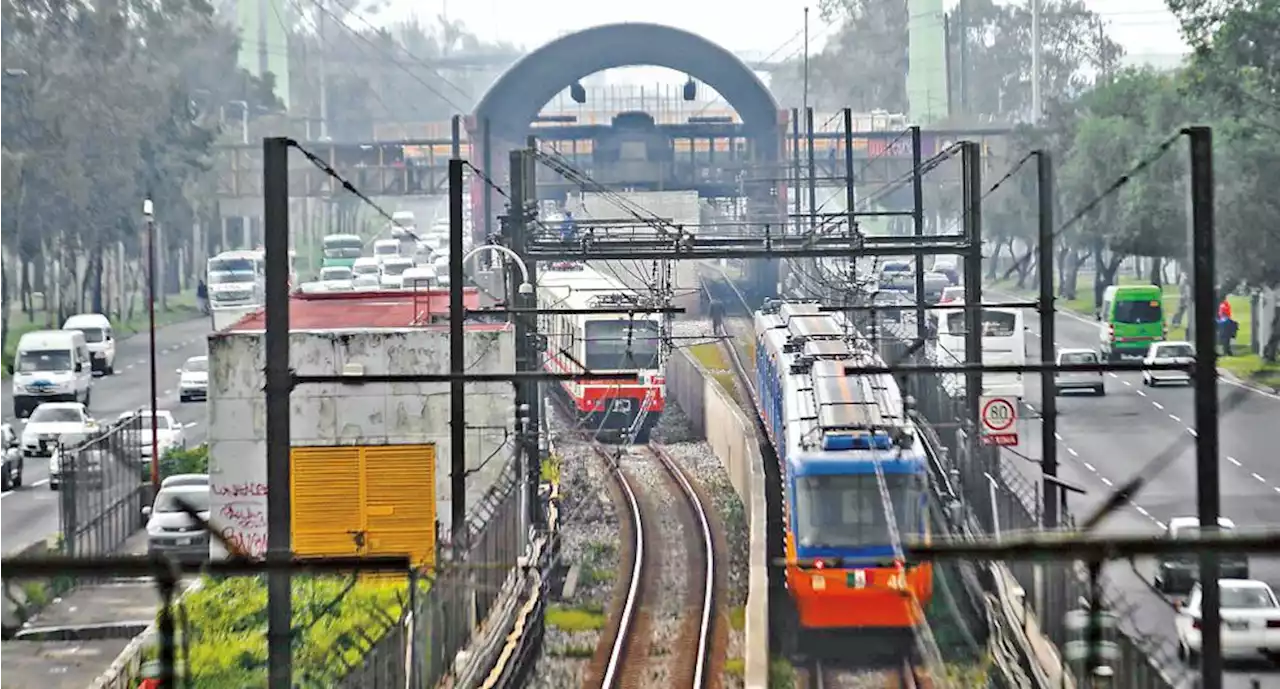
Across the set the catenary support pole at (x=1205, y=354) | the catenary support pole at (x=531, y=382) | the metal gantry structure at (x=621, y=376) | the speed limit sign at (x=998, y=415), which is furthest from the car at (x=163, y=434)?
the catenary support pole at (x=1205, y=354)

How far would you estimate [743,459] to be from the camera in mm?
26328

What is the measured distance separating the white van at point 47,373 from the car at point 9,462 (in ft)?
26.2

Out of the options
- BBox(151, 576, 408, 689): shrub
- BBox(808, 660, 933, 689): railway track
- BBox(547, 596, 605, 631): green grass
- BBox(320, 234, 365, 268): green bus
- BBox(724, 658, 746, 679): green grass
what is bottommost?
BBox(808, 660, 933, 689): railway track

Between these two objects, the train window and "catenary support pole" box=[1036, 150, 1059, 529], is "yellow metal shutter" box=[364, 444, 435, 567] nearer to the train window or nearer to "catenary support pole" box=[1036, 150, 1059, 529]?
"catenary support pole" box=[1036, 150, 1059, 529]

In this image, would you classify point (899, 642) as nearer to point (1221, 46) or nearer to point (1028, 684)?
point (1028, 684)

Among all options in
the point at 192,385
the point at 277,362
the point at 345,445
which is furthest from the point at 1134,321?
the point at 277,362

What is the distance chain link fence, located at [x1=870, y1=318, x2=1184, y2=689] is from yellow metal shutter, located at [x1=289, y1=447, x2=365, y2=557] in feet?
19.8

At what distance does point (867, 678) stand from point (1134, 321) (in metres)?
27.1

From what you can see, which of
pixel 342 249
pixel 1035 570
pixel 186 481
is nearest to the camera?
pixel 1035 570

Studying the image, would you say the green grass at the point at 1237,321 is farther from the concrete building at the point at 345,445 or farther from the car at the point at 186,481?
the car at the point at 186,481

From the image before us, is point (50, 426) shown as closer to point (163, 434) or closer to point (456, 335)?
point (163, 434)

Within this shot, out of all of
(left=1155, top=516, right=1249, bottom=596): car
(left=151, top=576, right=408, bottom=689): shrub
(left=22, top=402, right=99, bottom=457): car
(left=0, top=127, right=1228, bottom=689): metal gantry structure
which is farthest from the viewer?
(left=22, top=402, right=99, bottom=457): car

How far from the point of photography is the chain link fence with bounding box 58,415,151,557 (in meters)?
22.2

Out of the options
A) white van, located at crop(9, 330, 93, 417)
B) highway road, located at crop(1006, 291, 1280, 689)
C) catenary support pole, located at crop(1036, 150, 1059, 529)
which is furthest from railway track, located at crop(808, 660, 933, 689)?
white van, located at crop(9, 330, 93, 417)
